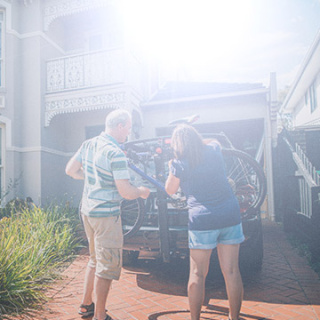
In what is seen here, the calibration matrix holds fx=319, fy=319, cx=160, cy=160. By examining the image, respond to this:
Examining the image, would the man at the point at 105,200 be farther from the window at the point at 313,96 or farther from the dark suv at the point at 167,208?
the window at the point at 313,96

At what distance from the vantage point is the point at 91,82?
9.36 metres

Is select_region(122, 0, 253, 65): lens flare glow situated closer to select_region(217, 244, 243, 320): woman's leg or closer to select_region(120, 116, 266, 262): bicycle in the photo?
select_region(120, 116, 266, 262): bicycle

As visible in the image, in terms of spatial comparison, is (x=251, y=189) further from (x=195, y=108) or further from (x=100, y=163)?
(x=195, y=108)

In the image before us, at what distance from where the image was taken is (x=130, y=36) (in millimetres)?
9148

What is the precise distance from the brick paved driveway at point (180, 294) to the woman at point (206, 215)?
24.7 inches

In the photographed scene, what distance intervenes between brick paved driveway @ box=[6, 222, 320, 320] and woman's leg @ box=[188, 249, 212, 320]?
22.0 inches

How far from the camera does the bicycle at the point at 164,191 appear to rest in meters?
3.78

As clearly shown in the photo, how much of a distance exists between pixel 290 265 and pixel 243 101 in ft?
19.4

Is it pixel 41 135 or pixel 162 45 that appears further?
pixel 162 45

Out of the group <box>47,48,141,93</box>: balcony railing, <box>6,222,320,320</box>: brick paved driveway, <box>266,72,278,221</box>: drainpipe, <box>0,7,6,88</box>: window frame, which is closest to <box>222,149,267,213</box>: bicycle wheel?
<box>6,222,320,320</box>: brick paved driveway

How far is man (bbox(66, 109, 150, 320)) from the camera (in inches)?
105

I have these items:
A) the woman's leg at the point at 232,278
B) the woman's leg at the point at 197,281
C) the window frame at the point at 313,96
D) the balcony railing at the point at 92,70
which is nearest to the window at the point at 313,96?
the window frame at the point at 313,96

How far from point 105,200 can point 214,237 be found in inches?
37.7

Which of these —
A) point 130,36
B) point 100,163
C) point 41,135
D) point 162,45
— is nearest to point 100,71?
point 130,36
